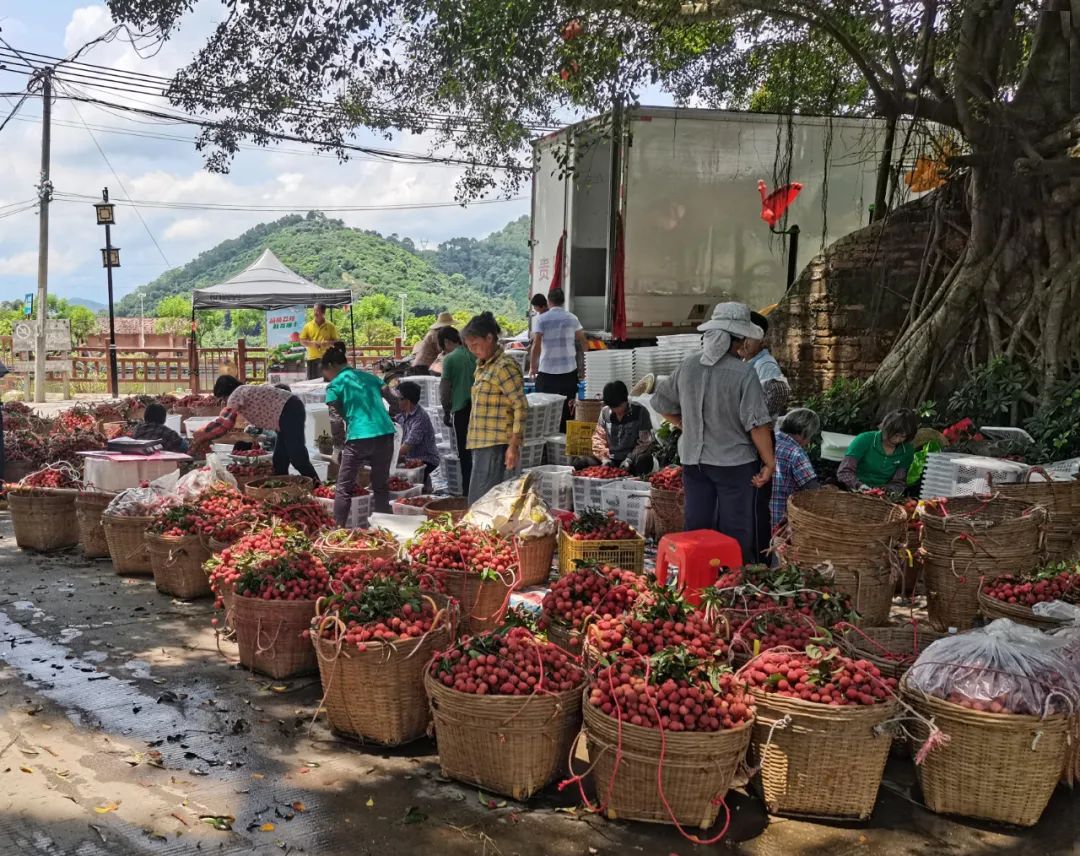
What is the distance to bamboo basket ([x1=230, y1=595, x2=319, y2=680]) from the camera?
185 inches

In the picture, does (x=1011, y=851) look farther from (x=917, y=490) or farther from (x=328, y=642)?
(x=917, y=490)

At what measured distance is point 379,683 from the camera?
398cm

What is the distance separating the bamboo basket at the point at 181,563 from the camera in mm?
6191

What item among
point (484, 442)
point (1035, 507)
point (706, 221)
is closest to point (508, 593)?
point (484, 442)

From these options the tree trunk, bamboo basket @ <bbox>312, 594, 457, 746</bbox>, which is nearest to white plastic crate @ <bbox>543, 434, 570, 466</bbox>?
the tree trunk

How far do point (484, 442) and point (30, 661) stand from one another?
119 inches

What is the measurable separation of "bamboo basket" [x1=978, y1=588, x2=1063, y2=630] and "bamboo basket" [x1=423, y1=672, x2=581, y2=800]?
2.15m

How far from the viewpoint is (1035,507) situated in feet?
17.5

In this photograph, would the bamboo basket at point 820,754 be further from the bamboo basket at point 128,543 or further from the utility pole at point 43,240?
the utility pole at point 43,240

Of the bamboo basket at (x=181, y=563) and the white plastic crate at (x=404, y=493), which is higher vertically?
the white plastic crate at (x=404, y=493)

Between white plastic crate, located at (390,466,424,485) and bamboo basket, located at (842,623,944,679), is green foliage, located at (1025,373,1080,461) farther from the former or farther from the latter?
white plastic crate, located at (390,466,424,485)

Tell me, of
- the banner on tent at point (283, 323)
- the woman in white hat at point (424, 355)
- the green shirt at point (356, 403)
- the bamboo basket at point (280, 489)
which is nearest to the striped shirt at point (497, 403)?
the green shirt at point (356, 403)

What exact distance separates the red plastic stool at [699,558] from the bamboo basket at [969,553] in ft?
4.09

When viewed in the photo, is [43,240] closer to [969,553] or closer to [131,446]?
[131,446]
